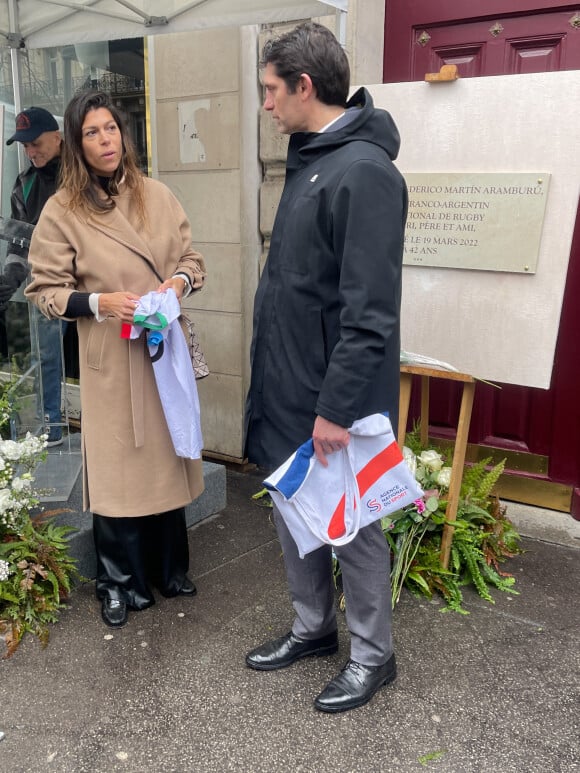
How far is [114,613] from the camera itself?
2885mm

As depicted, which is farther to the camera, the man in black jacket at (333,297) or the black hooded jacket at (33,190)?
the black hooded jacket at (33,190)

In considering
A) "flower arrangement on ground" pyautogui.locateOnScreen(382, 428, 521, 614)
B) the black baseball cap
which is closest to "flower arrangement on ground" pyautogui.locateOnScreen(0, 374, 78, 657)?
"flower arrangement on ground" pyautogui.locateOnScreen(382, 428, 521, 614)

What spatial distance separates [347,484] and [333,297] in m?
0.56

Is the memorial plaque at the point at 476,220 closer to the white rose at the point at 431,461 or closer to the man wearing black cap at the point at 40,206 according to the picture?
the white rose at the point at 431,461

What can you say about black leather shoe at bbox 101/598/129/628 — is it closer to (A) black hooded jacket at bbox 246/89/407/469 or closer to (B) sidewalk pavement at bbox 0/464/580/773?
(B) sidewalk pavement at bbox 0/464/580/773

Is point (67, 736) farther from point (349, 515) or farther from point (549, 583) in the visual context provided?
point (549, 583)

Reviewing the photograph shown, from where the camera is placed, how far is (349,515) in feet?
7.17

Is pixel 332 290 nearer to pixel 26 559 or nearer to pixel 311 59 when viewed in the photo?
pixel 311 59

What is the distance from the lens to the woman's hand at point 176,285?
2662mm

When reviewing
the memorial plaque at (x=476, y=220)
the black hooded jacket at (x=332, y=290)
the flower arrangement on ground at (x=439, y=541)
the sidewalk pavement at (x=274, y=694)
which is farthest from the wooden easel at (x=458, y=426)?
the black hooded jacket at (x=332, y=290)

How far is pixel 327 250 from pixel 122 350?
38.9 inches

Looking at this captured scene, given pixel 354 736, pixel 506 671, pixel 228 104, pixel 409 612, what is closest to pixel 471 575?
pixel 409 612

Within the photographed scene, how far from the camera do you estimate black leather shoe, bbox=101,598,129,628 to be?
287 cm

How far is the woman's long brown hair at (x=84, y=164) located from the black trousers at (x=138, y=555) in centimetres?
122
